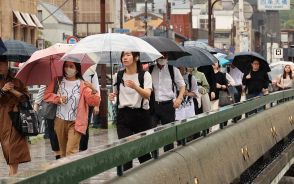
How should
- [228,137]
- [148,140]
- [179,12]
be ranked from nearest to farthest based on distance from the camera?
[148,140] → [228,137] → [179,12]

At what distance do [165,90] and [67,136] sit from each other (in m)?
2.09

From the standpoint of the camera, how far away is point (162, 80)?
12.6 m

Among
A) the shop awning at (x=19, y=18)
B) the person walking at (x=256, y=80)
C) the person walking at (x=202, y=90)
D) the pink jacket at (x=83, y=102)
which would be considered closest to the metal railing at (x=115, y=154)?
the pink jacket at (x=83, y=102)

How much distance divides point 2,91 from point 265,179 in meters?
3.35

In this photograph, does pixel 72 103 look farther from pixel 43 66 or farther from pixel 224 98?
pixel 224 98

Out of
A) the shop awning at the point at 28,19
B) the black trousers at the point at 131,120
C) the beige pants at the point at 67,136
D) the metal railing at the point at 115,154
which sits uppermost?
the shop awning at the point at 28,19

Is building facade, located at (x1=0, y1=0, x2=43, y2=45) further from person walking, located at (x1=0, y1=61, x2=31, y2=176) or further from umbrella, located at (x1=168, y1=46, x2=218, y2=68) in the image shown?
person walking, located at (x1=0, y1=61, x2=31, y2=176)

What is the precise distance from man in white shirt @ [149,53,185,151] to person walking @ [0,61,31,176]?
8.07 feet

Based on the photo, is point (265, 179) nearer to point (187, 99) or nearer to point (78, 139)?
point (78, 139)

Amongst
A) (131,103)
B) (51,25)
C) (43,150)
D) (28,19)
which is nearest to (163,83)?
(131,103)

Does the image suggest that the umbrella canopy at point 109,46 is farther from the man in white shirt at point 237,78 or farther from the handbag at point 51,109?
the man in white shirt at point 237,78

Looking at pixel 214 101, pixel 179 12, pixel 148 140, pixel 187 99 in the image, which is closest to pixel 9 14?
pixel 214 101

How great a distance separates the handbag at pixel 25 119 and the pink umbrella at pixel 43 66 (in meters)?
1.03

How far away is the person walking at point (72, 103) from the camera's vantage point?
10.8 m
